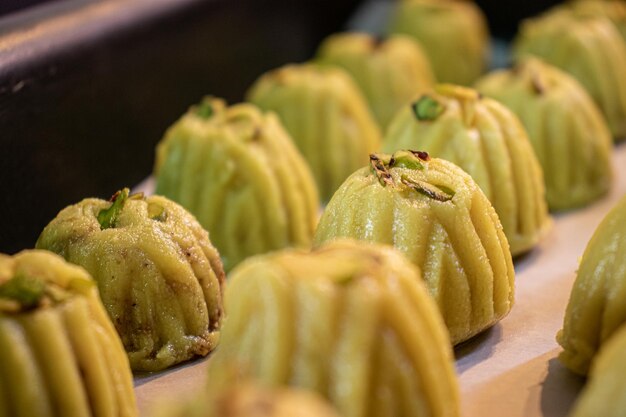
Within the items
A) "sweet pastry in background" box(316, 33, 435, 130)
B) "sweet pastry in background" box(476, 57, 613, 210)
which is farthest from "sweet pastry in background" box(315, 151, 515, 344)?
"sweet pastry in background" box(316, 33, 435, 130)

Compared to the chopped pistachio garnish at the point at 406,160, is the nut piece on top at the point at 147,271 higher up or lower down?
lower down

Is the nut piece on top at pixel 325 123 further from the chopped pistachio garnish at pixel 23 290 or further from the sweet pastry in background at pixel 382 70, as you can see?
the chopped pistachio garnish at pixel 23 290

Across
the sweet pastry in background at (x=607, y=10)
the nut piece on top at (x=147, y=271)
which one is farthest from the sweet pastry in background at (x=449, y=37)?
the nut piece on top at (x=147, y=271)

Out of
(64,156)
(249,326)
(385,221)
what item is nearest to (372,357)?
(249,326)

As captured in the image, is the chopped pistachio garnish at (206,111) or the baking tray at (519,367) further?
the chopped pistachio garnish at (206,111)

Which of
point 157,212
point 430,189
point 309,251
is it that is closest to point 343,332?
point 309,251

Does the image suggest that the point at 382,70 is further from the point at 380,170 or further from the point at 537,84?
the point at 380,170

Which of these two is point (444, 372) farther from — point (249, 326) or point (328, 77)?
point (328, 77)
